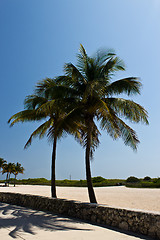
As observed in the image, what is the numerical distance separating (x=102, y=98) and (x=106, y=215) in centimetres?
567

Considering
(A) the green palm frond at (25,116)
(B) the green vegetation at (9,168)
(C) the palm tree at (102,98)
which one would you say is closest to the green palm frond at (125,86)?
(C) the palm tree at (102,98)

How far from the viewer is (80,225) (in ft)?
21.4

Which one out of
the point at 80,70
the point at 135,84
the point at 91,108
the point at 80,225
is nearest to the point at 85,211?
the point at 80,225

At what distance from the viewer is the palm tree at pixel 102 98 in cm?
962

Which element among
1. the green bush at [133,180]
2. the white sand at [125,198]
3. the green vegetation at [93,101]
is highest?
the green vegetation at [93,101]

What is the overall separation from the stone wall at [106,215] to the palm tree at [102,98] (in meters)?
1.60

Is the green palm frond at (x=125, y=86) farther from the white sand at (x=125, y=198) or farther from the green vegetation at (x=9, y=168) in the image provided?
the green vegetation at (x=9, y=168)

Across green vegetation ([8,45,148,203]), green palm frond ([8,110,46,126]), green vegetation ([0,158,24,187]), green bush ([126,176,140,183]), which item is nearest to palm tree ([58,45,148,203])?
green vegetation ([8,45,148,203])

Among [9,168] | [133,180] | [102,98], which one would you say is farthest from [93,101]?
[9,168]

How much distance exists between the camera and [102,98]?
410 inches

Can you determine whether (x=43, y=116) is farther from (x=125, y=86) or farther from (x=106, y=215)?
(x=106, y=215)

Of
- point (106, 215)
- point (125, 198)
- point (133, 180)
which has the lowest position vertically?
point (125, 198)

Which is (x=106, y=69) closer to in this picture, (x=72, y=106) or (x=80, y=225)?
(x=72, y=106)

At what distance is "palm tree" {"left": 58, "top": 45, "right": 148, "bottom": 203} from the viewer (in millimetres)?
9617
